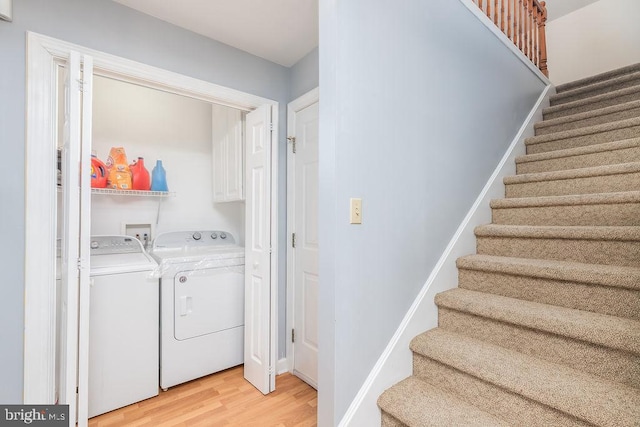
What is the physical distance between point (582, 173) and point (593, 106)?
47.2 inches

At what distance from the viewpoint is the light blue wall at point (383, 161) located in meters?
1.24

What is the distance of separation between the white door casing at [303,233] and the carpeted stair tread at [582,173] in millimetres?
1521

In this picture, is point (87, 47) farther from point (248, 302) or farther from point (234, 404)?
point (234, 404)

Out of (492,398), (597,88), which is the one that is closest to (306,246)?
(492,398)

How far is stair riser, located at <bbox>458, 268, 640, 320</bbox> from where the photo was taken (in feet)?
3.83

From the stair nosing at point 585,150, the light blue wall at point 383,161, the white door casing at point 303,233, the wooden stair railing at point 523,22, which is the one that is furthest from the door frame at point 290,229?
the stair nosing at point 585,150

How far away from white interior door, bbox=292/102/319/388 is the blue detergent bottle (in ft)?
4.12

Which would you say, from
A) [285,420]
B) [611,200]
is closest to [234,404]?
[285,420]

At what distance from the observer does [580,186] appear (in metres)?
1.78

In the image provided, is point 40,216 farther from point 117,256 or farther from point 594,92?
point 594,92

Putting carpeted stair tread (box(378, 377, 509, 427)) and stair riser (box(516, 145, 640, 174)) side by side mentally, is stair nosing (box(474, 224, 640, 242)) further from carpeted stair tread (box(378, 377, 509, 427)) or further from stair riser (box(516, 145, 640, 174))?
carpeted stair tread (box(378, 377, 509, 427))

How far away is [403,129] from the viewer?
1500mm

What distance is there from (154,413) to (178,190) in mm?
1889

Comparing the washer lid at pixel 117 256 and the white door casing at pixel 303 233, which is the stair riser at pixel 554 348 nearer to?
the white door casing at pixel 303 233
